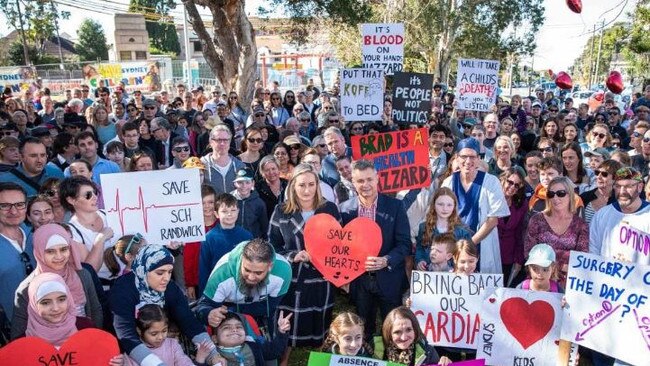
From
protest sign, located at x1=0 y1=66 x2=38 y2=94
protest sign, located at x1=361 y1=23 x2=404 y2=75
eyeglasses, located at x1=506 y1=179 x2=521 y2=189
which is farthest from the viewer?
protest sign, located at x1=0 y1=66 x2=38 y2=94

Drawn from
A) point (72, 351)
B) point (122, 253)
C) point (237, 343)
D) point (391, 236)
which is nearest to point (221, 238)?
point (122, 253)

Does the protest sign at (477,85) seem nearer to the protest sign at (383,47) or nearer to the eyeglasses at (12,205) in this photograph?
the protest sign at (383,47)

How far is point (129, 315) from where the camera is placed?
3.34 metres

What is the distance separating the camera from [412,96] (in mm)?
8062

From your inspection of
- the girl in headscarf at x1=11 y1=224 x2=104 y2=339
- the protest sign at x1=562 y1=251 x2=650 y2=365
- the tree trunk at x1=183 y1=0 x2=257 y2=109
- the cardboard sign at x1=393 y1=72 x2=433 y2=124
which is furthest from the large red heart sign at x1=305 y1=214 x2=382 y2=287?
the tree trunk at x1=183 y1=0 x2=257 y2=109

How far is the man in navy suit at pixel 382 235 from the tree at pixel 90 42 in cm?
7827

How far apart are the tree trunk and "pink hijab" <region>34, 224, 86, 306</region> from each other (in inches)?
417

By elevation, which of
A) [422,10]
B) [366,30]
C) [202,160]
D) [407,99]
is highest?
[422,10]

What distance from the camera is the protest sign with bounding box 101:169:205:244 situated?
4.48 metres

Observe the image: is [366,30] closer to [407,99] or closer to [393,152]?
[407,99]

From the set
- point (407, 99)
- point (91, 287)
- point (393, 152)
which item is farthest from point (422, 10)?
point (91, 287)

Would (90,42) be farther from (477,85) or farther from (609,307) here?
(609,307)

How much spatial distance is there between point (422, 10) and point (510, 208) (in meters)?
23.0

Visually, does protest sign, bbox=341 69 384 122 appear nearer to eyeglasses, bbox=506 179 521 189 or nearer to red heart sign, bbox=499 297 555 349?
eyeglasses, bbox=506 179 521 189
